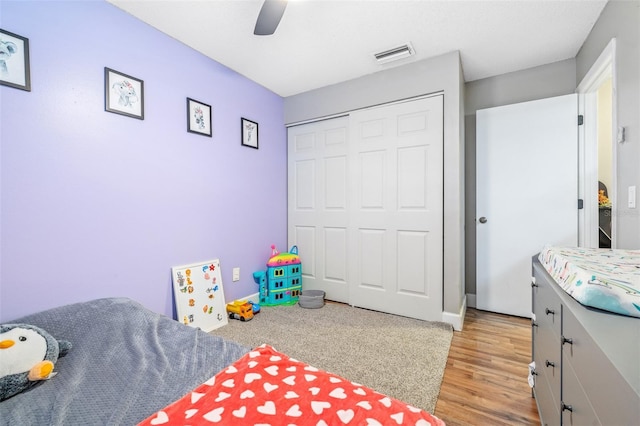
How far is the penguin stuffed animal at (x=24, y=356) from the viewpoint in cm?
93

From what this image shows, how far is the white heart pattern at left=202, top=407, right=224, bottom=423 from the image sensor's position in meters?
0.72

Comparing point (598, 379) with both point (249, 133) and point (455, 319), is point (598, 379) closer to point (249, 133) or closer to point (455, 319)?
point (455, 319)

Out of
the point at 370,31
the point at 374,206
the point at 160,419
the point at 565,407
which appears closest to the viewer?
the point at 160,419

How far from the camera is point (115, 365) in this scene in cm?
107

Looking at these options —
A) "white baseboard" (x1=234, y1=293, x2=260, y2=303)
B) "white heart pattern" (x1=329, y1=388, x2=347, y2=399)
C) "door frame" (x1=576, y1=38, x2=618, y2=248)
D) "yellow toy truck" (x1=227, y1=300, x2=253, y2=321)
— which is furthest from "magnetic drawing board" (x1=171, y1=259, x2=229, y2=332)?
"door frame" (x1=576, y1=38, x2=618, y2=248)

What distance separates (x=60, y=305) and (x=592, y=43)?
4.03m

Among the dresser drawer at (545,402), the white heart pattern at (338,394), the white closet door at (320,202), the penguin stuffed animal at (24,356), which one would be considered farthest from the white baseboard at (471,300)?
the penguin stuffed animal at (24,356)

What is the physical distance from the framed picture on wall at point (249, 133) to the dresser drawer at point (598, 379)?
8.89 feet

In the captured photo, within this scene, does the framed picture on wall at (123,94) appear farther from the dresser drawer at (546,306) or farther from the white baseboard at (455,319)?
the white baseboard at (455,319)

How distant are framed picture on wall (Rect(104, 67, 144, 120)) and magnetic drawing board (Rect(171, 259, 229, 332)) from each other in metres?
1.20

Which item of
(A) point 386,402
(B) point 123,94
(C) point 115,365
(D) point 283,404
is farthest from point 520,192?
(B) point 123,94

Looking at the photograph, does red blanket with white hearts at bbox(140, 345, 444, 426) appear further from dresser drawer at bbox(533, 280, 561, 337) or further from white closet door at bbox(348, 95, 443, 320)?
white closet door at bbox(348, 95, 443, 320)

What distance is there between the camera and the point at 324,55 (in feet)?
7.83

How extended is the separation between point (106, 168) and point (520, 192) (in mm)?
3424
